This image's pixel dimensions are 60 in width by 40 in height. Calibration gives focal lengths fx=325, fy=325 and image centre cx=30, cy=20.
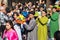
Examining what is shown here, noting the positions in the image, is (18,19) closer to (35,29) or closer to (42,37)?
(35,29)

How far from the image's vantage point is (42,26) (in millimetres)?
12289

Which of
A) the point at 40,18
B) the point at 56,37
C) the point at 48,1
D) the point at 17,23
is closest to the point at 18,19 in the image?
the point at 17,23

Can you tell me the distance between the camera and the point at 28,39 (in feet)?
37.7

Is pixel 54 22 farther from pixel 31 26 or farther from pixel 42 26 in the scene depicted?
pixel 31 26

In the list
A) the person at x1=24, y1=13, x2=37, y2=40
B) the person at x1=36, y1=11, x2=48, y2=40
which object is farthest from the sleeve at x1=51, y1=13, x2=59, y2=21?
the person at x1=24, y1=13, x2=37, y2=40

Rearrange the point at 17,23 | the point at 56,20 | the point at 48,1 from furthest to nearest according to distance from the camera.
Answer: the point at 48,1 → the point at 56,20 → the point at 17,23

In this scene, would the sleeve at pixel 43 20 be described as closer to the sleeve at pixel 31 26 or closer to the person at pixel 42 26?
the person at pixel 42 26

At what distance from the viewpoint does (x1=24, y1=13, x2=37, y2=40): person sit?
11031 millimetres

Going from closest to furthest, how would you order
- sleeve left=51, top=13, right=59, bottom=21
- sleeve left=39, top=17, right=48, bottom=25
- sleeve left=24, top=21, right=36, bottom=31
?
sleeve left=24, top=21, right=36, bottom=31 → sleeve left=39, top=17, right=48, bottom=25 → sleeve left=51, top=13, right=59, bottom=21

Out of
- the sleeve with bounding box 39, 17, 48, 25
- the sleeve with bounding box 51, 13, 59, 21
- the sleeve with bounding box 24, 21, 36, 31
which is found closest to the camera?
the sleeve with bounding box 24, 21, 36, 31

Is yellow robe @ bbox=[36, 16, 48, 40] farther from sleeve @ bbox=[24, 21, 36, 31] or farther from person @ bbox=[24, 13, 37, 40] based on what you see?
sleeve @ bbox=[24, 21, 36, 31]

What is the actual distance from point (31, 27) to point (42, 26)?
129 centimetres

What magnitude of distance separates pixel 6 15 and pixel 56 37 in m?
6.20

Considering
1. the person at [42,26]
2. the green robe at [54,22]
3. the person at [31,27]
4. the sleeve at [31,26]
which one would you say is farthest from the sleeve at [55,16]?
the sleeve at [31,26]
